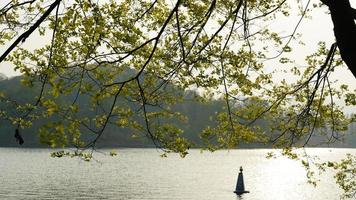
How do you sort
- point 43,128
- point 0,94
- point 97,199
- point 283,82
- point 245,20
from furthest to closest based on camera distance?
point 97,199
point 283,82
point 245,20
point 0,94
point 43,128

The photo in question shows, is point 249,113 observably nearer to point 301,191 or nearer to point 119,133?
point 301,191

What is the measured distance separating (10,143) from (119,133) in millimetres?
42126

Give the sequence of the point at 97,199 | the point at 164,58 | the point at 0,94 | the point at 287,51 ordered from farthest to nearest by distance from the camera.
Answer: the point at 97,199 < the point at 287,51 < the point at 164,58 < the point at 0,94

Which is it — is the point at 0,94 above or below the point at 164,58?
below

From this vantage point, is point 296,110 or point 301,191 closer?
point 296,110

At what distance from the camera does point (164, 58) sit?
28.7ft

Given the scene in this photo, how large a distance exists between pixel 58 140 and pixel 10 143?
169 metres

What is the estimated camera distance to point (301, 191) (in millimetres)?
55500

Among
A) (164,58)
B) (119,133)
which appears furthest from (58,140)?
(119,133)

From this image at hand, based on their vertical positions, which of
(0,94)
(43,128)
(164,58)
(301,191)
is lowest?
(301,191)

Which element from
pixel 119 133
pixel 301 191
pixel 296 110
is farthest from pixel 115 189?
pixel 119 133

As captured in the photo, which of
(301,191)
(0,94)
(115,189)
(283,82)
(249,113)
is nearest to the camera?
(0,94)

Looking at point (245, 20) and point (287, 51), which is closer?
point (245, 20)

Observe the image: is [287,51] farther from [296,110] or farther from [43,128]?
[43,128]
